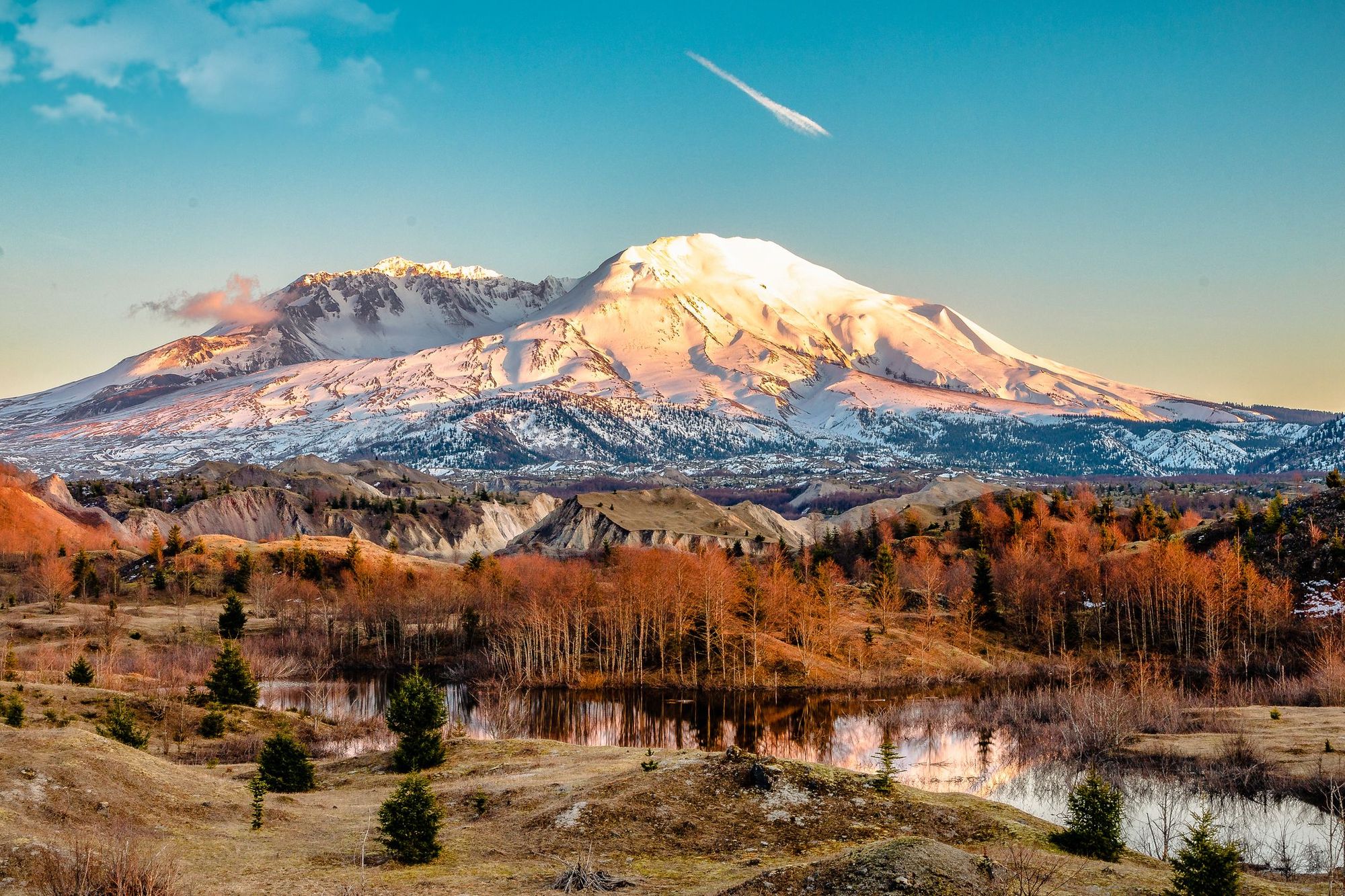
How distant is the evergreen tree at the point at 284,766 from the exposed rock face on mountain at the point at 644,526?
399 ft

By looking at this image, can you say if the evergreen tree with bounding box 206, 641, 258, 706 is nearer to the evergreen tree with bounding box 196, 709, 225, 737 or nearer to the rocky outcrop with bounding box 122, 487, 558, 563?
the evergreen tree with bounding box 196, 709, 225, 737

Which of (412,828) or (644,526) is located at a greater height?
(644,526)

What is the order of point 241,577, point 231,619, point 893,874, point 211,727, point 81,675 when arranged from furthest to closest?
point 241,577, point 231,619, point 81,675, point 211,727, point 893,874

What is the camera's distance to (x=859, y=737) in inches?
2517

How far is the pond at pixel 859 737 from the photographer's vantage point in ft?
127

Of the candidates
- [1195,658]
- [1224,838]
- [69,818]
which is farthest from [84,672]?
[1195,658]

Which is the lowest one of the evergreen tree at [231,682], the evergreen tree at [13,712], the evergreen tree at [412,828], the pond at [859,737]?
the pond at [859,737]

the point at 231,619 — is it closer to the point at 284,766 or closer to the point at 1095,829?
the point at 284,766

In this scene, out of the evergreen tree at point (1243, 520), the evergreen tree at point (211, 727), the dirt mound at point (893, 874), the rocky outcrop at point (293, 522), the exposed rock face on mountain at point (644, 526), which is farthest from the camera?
the rocky outcrop at point (293, 522)

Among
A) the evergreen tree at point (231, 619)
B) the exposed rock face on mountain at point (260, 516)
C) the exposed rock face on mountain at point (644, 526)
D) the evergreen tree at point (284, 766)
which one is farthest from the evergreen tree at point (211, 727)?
the exposed rock face on mountain at point (260, 516)

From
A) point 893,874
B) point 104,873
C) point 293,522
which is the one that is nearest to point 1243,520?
point 893,874

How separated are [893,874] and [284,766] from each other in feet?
80.9

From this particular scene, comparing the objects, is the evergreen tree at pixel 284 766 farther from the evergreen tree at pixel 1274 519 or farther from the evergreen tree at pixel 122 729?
the evergreen tree at pixel 1274 519

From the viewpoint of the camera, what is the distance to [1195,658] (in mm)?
86562
